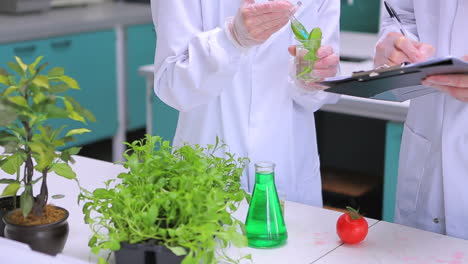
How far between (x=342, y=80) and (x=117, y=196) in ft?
1.57

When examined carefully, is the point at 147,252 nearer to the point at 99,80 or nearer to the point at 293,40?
the point at 293,40

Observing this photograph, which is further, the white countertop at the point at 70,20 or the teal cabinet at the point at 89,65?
the teal cabinet at the point at 89,65

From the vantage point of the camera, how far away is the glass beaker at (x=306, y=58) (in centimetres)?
159

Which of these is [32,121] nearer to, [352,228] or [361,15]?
[352,228]

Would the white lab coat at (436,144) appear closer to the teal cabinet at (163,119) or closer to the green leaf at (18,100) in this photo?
the green leaf at (18,100)

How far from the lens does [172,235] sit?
3.82 ft

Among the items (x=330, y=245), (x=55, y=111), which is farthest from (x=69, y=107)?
(x=330, y=245)

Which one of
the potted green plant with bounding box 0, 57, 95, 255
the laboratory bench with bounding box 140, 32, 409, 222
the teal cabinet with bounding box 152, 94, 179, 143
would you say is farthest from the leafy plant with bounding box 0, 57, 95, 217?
the teal cabinet with bounding box 152, 94, 179, 143

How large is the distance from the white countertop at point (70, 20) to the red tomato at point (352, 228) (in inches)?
101

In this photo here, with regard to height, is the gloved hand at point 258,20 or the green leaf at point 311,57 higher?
the gloved hand at point 258,20

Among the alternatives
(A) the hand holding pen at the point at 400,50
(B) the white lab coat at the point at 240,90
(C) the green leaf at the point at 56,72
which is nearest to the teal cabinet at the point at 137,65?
(B) the white lab coat at the point at 240,90

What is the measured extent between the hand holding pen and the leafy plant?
0.72 m

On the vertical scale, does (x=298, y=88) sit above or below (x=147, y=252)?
above

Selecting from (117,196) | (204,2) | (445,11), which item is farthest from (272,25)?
(117,196)
